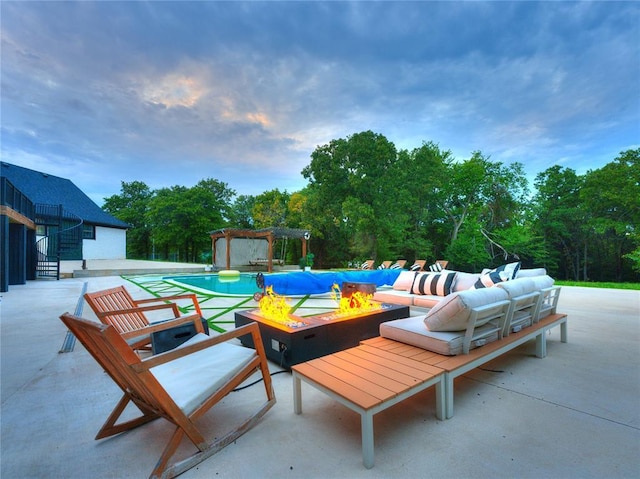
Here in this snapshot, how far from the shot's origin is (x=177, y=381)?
5.73ft

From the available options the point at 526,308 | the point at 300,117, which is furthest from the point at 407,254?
the point at 526,308

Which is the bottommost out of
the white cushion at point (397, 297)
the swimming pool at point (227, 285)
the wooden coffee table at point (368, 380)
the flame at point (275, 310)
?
the swimming pool at point (227, 285)

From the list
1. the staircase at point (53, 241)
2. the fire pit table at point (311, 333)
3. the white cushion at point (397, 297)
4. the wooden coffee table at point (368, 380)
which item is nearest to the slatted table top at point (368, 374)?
the wooden coffee table at point (368, 380)

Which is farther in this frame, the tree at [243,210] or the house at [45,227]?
the tree at [243,210]

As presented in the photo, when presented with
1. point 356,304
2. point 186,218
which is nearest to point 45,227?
point 186,218

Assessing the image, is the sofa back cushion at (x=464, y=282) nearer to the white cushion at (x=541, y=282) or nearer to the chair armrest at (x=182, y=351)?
the white cushion at (x=541, y=282)

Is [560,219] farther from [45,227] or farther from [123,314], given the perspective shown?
[45,227]

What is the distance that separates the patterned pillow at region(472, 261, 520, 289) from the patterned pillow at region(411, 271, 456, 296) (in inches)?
14.9

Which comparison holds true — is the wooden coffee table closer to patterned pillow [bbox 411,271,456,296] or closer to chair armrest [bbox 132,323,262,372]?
chair armrest [bbox 132,323,262,372]

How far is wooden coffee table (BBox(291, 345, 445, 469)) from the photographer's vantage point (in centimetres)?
148

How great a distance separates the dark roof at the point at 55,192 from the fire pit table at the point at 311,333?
20.0m

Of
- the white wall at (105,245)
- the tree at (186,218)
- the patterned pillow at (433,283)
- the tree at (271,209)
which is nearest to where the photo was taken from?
the patterned pillow at (433,283)

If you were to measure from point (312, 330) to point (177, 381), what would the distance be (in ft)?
4.20

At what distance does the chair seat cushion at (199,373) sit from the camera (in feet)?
5.16
